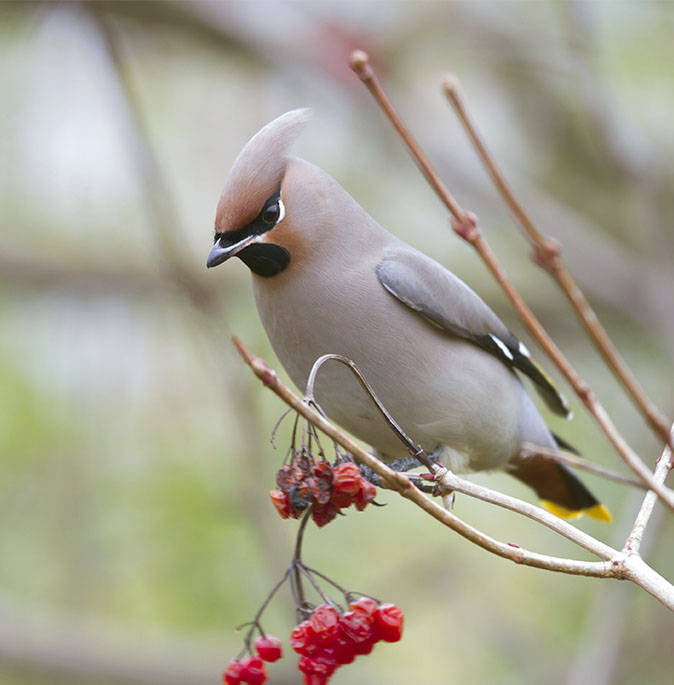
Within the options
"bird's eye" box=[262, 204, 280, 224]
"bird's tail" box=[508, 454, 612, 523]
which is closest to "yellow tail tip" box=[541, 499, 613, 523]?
"bird's tail" box=[508, 454, 612, 523]

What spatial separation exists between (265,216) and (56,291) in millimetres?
3840

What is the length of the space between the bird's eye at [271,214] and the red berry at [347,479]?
84 cm

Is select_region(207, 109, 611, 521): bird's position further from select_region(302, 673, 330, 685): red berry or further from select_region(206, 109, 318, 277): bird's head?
select_region(302, 673, 330, 685): red berry

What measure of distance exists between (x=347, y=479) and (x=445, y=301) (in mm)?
1158

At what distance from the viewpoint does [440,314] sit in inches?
121

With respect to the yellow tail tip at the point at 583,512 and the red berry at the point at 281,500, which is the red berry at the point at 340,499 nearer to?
the red berry at the point at 281,500

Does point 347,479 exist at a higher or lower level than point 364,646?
higher

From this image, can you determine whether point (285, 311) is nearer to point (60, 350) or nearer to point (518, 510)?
point (518, 510)

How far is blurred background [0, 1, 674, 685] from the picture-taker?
5.00 m

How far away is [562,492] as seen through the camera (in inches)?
155

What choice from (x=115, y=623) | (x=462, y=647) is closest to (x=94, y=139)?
(x=115, y=623)

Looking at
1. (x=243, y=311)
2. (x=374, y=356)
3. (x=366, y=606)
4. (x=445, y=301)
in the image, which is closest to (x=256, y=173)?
(x=374, y=356)

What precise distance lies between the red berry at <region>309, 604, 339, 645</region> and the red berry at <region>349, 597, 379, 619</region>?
0.06 metres

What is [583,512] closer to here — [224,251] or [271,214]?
[271,214]
